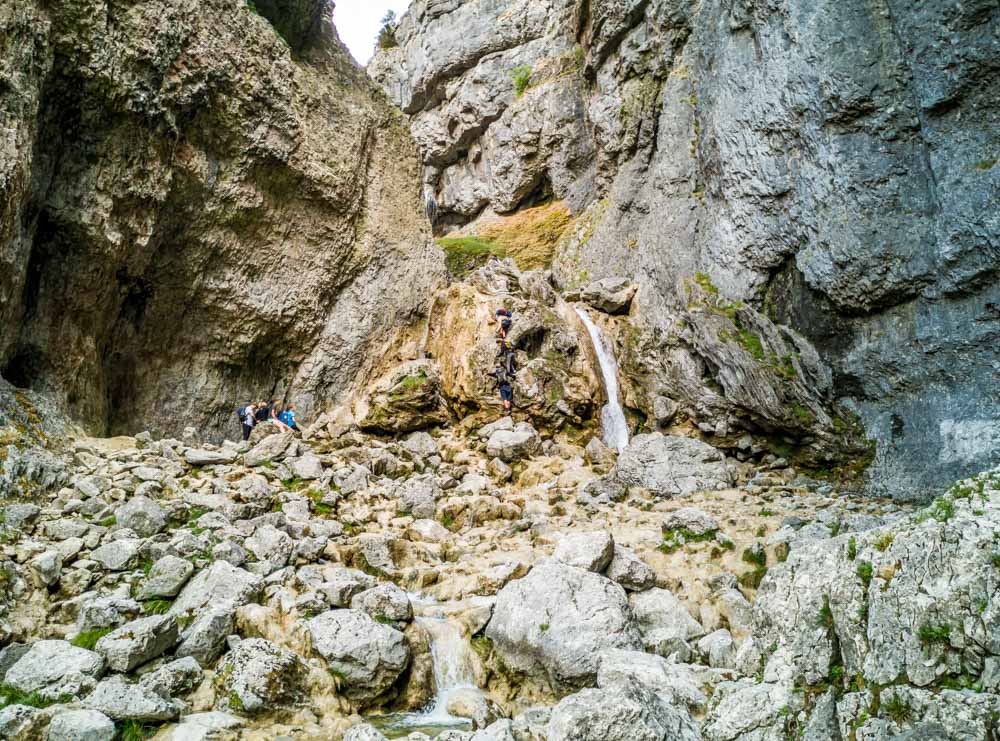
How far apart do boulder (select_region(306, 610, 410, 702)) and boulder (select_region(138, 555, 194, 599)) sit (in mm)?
2039

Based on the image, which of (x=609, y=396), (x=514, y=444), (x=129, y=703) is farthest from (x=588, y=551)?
(x=609, y=396)

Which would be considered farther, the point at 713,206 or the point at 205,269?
the point at 713,206

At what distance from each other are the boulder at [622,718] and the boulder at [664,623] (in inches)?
87.5

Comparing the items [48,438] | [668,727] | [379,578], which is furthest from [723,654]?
[48,438]

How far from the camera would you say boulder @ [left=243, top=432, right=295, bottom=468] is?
50.0ft

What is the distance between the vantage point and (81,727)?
579 cm

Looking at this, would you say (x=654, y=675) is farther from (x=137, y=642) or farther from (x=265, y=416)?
(x=265, y=416)

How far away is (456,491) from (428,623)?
6.50 m

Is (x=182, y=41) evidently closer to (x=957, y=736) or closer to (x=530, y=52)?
(x=957, y=736)

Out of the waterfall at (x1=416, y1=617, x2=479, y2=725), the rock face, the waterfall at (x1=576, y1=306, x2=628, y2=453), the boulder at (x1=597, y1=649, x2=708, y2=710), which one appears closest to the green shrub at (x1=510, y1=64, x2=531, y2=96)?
the rock face

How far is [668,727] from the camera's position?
5.55 m

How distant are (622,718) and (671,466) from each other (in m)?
11.1

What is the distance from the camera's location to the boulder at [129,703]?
614 centimetres

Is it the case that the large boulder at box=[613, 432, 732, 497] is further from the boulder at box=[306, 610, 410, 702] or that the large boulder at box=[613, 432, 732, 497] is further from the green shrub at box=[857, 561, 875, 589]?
the green shrub at box=[857, 561, 875, 589]
